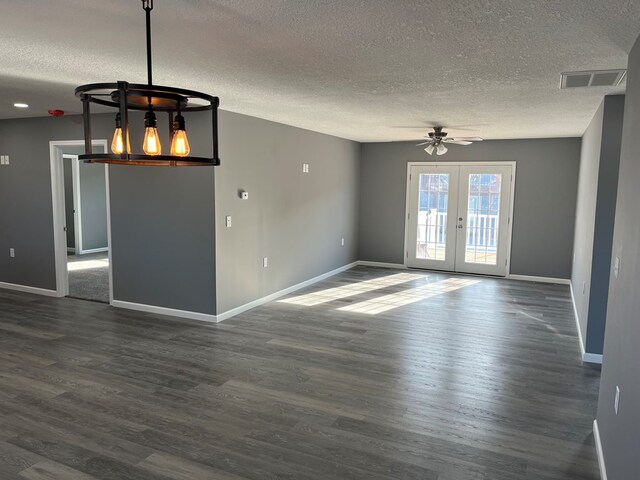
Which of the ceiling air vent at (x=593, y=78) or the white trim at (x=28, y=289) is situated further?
the white trim at (x=28, y=289)

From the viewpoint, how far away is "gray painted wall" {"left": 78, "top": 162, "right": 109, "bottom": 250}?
9.91 metres

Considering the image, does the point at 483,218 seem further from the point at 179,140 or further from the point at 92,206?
the point at 92,206

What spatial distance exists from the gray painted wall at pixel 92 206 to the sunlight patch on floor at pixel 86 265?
110cm

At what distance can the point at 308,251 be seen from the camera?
288 inches

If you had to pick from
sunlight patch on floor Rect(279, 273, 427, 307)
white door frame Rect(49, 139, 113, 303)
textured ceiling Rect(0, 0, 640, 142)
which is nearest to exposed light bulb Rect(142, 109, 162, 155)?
textured ceiling Rect(0, 0, 640, 142)

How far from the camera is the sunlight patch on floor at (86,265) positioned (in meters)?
8.39

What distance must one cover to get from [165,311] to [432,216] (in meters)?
5.14

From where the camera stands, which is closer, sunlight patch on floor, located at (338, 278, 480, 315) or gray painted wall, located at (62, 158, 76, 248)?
sunlight patch on floor, located at (338, 278, 480, 315)

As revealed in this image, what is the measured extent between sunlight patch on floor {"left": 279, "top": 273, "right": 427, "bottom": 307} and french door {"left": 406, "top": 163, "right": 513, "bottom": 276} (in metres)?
0.73

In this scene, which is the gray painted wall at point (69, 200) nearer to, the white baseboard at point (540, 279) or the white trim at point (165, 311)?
the white trim at point (165, 311)

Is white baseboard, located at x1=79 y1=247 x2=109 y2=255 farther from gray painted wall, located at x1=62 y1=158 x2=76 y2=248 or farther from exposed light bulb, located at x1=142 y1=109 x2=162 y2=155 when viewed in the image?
exposed light bulb, located at x1=142 y1=109 x2=162 y2=155

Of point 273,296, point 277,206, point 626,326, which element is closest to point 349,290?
point 273,296

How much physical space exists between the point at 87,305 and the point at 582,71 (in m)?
5.89

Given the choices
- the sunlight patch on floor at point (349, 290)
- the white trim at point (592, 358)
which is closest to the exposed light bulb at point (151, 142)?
the white trim at point (592, 358)
